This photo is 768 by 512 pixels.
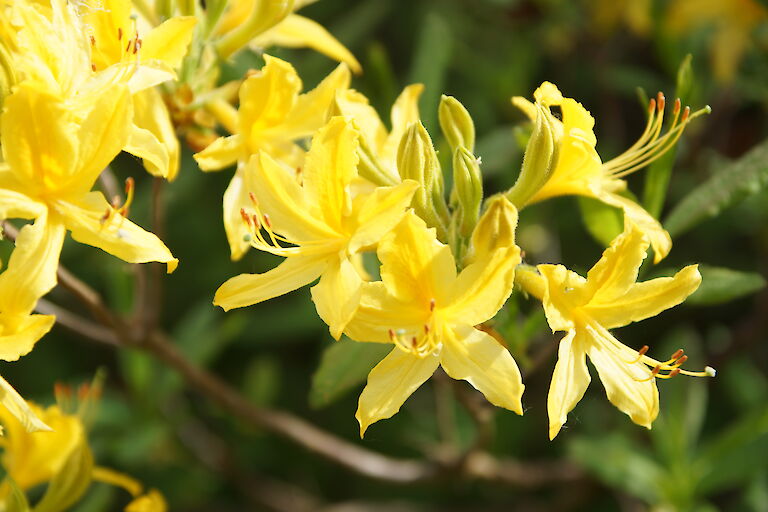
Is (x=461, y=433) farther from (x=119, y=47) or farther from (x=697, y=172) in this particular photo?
(x=119, y=47)

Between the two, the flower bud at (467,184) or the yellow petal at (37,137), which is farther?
the flower bud at (467,184)

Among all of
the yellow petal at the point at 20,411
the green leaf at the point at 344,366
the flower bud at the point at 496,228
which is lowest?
the green leaf at the point at 344,366

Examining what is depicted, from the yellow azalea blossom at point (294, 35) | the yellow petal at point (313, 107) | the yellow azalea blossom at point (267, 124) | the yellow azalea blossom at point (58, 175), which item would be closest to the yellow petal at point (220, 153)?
the yellow azalea blossom at point (267, 124)

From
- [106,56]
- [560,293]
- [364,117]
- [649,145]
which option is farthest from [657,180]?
[106,56]

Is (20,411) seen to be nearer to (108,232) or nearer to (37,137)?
(108,232)

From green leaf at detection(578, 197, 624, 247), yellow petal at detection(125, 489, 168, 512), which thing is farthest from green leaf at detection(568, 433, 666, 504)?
yellow petal at detection(125, 489, 168, 512)

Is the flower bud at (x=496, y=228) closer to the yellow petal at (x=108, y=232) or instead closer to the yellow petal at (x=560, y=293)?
the yellow petal at (x=560, y=293)

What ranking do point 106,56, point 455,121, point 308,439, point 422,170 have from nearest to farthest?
point 422,170
point 455,121
point 106,56
point 308,439

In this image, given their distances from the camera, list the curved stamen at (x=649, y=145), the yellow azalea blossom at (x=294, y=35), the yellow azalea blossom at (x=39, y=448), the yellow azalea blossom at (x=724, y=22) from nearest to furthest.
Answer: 1. the curved stamen at (x=649, y=145)
2. the yellow azalea blossom at (x=39, y=448)
3. the yellow azalea blossom at (x=294, y=35)
4. the yellow azalea blossom at (x=724, y=22)
